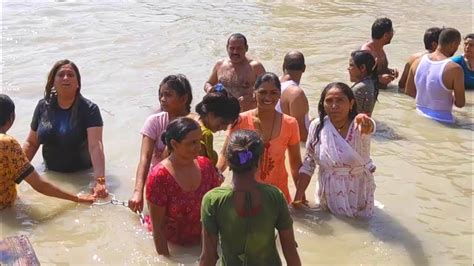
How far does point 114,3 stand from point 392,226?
43.1 ft

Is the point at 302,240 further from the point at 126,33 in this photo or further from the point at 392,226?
the point at 126,33

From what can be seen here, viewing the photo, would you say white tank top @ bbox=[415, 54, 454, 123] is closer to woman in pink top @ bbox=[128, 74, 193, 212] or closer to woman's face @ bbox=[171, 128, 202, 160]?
woman in pink top @ bbox=[128, 74, 193, 212]

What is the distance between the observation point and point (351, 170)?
182 inches

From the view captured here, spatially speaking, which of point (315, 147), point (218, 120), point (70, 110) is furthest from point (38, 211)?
point (315, 147)

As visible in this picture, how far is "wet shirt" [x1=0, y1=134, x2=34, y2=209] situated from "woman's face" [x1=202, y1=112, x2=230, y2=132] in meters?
1.55

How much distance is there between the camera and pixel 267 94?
4.49m

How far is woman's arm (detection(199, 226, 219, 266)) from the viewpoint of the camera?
320cm

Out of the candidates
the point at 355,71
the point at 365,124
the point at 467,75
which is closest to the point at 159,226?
the point at 365,124

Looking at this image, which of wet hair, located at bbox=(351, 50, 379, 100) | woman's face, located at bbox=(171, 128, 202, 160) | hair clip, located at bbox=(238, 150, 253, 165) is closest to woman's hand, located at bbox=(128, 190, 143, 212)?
woman's face, located at bbox=(171, 128, 202, 160)

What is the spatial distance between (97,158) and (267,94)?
6.18ft

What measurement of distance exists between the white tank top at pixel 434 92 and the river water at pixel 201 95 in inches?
6.9

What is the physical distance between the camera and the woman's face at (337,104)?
175 inches

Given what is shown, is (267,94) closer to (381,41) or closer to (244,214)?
(244,214)

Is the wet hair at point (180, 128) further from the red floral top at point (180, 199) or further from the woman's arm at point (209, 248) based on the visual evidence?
the woman's arm at point (209, 248)
